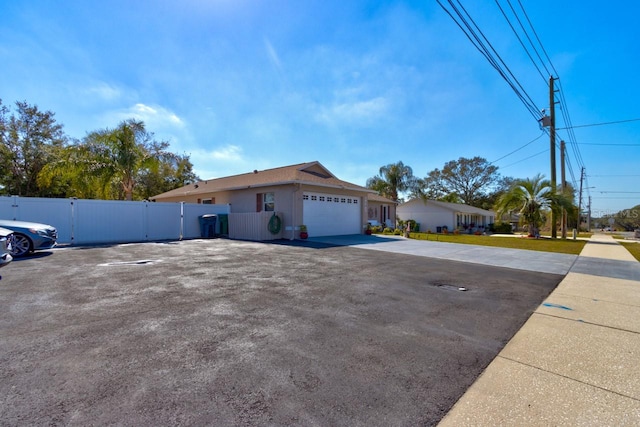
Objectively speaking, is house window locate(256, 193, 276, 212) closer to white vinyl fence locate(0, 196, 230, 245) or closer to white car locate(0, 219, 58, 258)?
white vinyl fence locate(0, 196, 230, 245)

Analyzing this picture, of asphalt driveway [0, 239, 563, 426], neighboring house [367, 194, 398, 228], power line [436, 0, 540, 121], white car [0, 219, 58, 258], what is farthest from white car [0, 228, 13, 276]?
neighboring house [367, 194, 398, 228]

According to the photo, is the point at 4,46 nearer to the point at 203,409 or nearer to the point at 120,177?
the point at 120,177

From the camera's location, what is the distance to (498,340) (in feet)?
11.4

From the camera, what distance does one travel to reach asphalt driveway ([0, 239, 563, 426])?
6.90 feet

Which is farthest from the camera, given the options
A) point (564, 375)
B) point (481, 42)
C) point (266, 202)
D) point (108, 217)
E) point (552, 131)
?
point (552, 131)

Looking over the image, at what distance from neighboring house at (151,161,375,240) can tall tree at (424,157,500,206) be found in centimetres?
3547

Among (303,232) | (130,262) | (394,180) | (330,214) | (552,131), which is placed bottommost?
(130,262)

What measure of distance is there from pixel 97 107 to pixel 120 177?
4085 mm

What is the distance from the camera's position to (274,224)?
15266mm

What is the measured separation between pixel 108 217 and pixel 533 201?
27349mm

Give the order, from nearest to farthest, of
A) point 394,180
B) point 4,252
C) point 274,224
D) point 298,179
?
point 4,252
point 298,179
point 274,224
point 394,180

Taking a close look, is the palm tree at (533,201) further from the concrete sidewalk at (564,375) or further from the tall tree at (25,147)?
the tall tree at (25,147)

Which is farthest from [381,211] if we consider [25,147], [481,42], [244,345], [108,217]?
[25,147]

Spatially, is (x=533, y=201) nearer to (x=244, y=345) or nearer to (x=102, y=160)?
(x=244, y=345)
